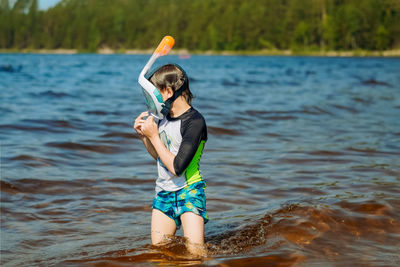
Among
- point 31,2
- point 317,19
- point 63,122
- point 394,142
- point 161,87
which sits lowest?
point 394,142

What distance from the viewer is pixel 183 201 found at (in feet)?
11.6

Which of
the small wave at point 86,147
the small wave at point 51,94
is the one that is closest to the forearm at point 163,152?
the small wave at point 86,147

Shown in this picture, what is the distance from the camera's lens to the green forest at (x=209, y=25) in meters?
97.8

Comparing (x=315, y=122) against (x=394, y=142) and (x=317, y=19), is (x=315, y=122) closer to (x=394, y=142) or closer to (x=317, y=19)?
(x=394, y=142)

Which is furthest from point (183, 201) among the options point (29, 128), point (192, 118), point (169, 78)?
point (29, 128)

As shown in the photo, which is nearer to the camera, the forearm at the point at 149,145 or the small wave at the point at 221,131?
the forearm at the point at 149,145

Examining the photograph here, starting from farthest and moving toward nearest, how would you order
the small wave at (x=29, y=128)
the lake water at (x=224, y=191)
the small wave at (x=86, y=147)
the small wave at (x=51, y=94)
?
the small wave at (x=51, y=94) → the small wave at (x=29, y=128) → the small wave at (x=86, y=147) → the lake water at (x=224, y=191)

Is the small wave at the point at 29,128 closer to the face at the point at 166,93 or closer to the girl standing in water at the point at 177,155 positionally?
the girl standing in water at the point at 177,155

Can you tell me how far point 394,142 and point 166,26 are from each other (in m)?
136

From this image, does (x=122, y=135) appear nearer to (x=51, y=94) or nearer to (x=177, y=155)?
(x=177, y=155)

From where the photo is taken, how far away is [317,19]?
10931 centimetres

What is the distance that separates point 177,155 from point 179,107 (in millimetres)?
361

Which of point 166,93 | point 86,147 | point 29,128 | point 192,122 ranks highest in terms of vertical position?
point 166,93

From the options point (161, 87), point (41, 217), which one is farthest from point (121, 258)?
point (41, 217)
